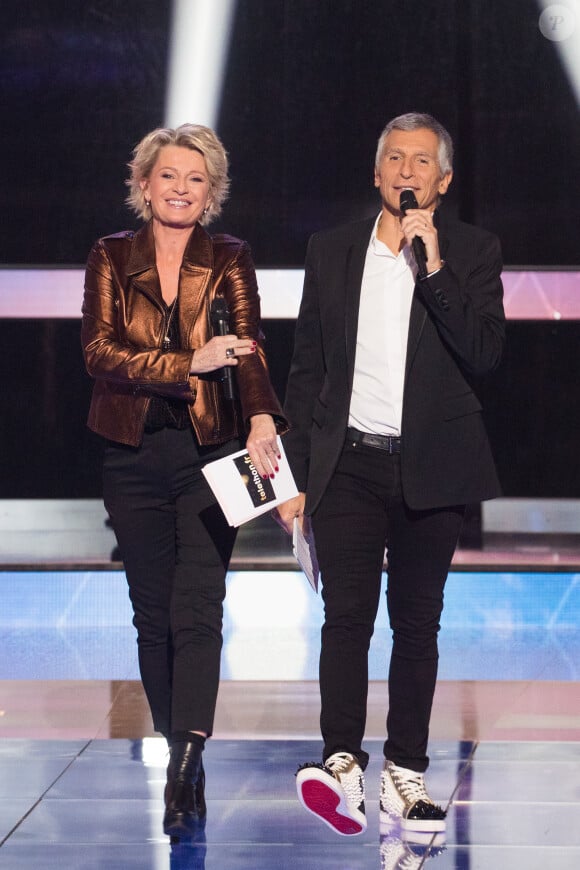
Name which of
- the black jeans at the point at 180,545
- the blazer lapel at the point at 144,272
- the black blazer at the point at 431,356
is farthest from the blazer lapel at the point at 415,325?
the blazer lapel at the point at 144,272

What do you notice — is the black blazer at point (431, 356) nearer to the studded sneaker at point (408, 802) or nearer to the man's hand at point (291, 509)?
the man's hand at point (291, 509)

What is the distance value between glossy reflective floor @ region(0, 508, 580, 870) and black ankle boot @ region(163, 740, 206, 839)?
3cm

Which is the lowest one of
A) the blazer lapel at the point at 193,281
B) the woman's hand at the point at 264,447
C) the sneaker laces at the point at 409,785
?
the sneaker laces at the point at 409,785

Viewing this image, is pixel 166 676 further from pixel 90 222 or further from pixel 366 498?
pixel 90 222

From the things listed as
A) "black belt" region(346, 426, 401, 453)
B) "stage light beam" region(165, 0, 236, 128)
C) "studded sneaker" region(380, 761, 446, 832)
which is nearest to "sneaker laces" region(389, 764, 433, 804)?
"studded sneaker" region(380, 761, 446, 832)

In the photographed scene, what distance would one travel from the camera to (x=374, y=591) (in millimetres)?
2721

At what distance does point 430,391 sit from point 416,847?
913 mm

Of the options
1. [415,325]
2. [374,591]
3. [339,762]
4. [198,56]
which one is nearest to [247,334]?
[415,325]

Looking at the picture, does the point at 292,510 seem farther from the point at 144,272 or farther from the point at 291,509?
the point at 144,272

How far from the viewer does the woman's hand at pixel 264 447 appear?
265 centimetres

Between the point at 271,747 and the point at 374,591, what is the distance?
0.75 metres

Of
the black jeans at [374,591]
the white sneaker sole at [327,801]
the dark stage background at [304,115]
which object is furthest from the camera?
the dark stage background at [304,115]

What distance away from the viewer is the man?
2629 millimetres

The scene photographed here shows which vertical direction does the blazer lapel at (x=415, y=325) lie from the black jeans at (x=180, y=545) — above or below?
above
